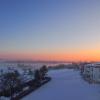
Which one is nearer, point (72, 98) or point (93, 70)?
point (72, 98)

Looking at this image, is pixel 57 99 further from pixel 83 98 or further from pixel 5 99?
pixel 5 99

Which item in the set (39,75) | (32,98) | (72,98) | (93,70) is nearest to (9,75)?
(32,98)

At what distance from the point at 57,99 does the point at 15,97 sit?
6.11ft

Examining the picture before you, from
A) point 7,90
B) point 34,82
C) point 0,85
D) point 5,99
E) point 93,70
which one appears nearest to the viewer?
point 5,99

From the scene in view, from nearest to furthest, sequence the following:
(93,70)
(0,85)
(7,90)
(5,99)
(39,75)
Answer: (5,99) → (7,90) → (0,85) → (39,75) → (93,70)

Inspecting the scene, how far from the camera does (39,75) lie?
80.7 ft

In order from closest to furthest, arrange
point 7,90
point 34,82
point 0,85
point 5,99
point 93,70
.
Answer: point 5,99 < point 7,90 < point 0,85 < point 34,82 < point 93,70

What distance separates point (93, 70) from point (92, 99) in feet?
51.0

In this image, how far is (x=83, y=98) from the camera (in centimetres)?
1466

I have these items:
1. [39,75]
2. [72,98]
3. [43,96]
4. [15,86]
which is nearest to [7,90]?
[15,86]

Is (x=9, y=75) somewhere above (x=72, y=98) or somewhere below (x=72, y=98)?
above

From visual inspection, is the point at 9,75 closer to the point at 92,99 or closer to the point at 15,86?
the point at 15,86

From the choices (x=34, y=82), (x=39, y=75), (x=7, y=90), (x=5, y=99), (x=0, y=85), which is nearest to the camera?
(x=5, y=99)

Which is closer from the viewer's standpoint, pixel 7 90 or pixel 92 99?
pixel 92 99
